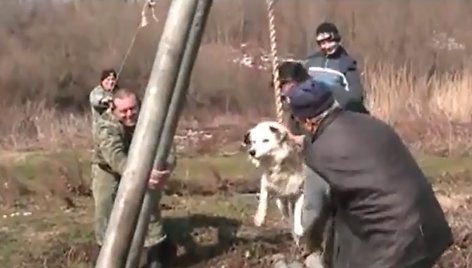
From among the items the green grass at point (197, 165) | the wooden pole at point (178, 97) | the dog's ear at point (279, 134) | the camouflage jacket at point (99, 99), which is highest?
the wooden pole at point (178, 97)

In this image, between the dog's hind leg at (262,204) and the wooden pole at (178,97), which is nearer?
the wooden pole at (178,97)

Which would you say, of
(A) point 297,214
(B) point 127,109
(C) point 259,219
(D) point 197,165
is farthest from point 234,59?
(B) point 127,109

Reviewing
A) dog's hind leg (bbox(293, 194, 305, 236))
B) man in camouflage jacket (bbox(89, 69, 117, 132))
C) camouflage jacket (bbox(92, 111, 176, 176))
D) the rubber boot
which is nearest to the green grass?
man in camouflage jacket (bbox(89, 69, 117, 132))

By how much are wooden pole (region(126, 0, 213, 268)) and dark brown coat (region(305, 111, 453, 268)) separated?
1.24 metres

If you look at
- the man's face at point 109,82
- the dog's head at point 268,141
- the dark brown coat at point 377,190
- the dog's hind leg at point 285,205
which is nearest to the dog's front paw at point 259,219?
the dog's hind leg at point 285,205

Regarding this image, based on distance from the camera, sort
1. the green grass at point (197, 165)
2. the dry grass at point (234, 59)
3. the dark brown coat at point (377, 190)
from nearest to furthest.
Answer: the dark brown coat at point (377, 190) → the green grass at point (197, 165) → the dry grass at point (234, 59)

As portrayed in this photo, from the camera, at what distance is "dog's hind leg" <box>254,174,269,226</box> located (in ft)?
30.2

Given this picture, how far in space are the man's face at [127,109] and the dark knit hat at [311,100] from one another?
2.96 m

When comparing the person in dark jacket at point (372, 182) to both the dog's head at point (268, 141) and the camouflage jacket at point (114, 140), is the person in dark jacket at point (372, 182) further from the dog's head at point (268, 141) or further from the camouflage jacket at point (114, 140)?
the dog's head at point (268, 141)

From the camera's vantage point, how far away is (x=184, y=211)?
431 inches

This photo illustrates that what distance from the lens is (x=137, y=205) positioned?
3820 mm

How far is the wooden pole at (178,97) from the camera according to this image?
3.81 m

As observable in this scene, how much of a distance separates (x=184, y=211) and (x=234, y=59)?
16414mm

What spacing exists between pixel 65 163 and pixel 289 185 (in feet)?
15.8
